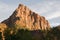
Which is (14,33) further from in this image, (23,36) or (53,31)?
(53,31)

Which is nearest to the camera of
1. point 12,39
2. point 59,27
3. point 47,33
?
point 12,39

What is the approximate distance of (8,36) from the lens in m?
93.5

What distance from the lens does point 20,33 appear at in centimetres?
9881

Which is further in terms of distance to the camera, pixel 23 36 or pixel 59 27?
pixel 59 27

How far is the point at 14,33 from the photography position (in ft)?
328

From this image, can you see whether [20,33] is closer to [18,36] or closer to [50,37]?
[18,36]

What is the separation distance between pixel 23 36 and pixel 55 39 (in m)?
10.1

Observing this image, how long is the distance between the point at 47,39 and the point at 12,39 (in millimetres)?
10812

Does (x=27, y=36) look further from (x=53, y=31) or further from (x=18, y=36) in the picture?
(x=53, y=31)

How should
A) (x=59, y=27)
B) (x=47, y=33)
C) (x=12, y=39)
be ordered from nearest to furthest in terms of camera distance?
(x=12, y=39) < (x=47, y=33) < (x=59, y=27)

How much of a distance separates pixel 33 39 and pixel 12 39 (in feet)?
23.8

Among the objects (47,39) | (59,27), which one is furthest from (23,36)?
(59,27)

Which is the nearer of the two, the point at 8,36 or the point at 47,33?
the point at 8,36

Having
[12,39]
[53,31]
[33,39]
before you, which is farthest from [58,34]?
[12,39]
